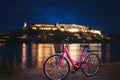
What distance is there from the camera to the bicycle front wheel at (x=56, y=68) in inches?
280

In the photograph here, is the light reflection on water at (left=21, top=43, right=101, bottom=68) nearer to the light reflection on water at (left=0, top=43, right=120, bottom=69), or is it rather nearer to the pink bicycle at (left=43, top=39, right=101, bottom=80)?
the light reflection on water at (left=0, top=43, right=120, bottom=69)

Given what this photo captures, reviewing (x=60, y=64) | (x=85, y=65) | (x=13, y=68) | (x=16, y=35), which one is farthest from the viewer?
(x=16, y=35)

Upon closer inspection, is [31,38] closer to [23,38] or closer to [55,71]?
[23,38]

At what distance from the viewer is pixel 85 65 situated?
7781mm

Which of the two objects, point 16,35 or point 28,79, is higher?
point 16,35

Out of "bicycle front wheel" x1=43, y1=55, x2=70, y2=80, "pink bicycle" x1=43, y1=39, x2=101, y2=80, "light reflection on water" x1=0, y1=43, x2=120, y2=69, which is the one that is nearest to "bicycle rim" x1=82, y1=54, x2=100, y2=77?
"pink bicycle" x1=43, y1=39, x2=101, y2=80

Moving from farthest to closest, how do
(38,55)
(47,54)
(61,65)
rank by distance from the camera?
1. (38,55)
2. (47,54)
3. (61,65)

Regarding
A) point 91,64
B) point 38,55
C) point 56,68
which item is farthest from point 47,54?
point 56,68

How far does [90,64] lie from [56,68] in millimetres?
1092

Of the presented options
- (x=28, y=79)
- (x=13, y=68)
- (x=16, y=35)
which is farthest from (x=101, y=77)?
(x=16, y=35)

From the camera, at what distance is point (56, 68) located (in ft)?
24.0

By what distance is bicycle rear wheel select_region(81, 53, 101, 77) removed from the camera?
7.79 metres

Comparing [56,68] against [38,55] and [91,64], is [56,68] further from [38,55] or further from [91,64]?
[38,55]

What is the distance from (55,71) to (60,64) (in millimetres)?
227
